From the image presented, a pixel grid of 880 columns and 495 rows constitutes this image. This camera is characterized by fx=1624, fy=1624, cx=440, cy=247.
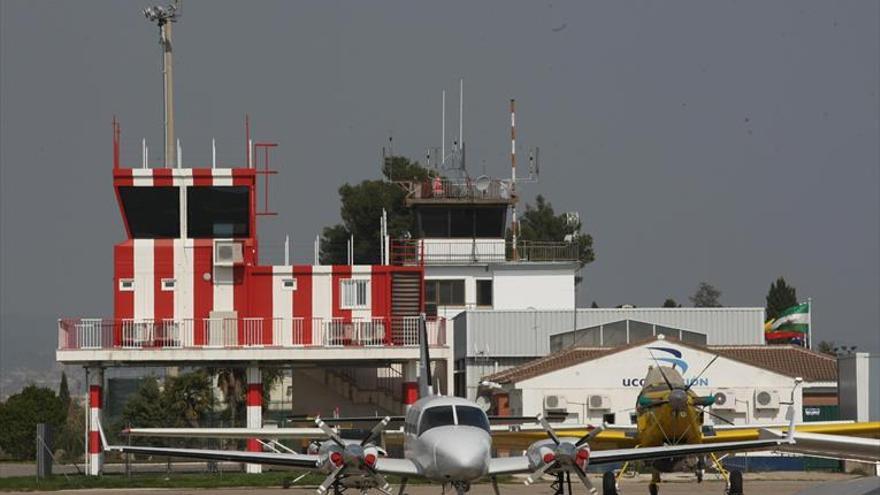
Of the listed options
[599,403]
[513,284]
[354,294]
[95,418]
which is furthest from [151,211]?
[513,284]

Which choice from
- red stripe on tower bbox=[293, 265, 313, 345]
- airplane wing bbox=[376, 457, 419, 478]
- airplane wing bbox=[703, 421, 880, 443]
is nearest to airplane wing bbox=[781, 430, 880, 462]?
airplane wing bbox=[376, 457, 419, 478]

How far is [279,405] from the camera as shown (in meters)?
106

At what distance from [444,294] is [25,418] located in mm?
27847

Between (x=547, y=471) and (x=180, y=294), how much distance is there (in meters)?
27.9

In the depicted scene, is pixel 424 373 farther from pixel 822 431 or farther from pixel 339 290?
pixel 339 290

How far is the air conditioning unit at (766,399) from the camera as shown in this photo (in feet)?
187

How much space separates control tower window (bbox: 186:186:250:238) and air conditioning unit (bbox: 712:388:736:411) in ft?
57.3

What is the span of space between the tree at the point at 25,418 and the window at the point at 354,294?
128 feet

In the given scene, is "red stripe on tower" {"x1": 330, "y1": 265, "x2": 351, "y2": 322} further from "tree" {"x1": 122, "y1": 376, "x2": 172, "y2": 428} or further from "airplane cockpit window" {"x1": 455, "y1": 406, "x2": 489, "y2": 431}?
"tree" {"x1": 122, "y1": 376, "x2": 172, "y2": 428}

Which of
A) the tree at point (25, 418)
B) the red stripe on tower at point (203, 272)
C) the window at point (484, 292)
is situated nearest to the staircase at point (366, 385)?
the red stripe on tower at point (203, 272)

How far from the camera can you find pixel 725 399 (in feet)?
188

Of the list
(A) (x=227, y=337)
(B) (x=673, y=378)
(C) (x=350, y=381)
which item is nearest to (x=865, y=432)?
(B) (x=673, y=378)

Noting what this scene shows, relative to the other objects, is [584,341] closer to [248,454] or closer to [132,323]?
[132,323]

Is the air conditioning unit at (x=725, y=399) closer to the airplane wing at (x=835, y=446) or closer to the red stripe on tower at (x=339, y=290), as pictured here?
the red stripe on tower at (x=339, y=290)
